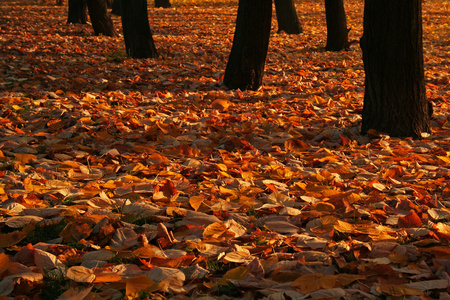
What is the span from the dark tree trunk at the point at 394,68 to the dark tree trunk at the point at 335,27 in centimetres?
569

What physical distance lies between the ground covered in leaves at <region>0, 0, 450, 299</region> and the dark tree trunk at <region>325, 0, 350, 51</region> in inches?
125

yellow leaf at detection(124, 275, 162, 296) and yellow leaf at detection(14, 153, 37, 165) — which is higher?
yellow leaf at detection(14, 153, 37, 165)

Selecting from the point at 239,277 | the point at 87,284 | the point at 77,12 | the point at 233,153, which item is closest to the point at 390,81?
the point at 233,153

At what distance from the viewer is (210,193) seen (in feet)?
10.3

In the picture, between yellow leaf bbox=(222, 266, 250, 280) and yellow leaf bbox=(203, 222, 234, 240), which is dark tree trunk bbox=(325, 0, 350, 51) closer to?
yellow leaf bbox=(203, 222, 234, 240)

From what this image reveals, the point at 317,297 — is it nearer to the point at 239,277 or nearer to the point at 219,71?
the point at 239,277

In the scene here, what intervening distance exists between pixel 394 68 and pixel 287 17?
323 inches

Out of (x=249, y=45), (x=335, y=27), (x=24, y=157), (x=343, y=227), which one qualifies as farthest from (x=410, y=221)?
(x=335, y=27)

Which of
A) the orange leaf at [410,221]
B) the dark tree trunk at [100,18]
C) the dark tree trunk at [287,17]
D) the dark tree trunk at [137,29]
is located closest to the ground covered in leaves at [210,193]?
the orange leaf at [410,221]

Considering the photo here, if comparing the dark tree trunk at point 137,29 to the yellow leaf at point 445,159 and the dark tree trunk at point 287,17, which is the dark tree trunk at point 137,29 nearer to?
the dark tree trunk at point 287,17

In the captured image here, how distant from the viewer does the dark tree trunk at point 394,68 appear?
14.8ft

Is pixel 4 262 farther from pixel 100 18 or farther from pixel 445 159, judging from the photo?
pixel 100 18

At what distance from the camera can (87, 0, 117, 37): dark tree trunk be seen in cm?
1053

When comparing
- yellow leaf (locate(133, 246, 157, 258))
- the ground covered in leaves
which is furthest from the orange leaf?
yellow leaf (locate(133, 246, 157, 258))
